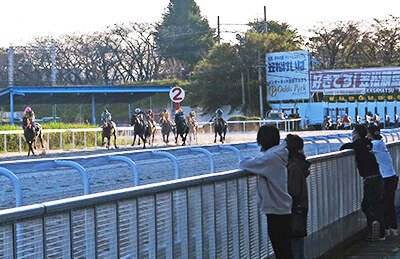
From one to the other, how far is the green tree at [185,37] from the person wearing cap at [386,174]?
9326 centimetres

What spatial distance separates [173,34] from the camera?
10750cm

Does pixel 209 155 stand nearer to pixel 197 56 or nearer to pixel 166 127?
pixel 166 127

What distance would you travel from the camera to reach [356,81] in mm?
82062

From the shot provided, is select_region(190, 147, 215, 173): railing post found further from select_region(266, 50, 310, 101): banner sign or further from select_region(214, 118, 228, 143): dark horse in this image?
select_region(266, 50, 310, 101): banner sign

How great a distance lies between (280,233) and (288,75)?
76.9m

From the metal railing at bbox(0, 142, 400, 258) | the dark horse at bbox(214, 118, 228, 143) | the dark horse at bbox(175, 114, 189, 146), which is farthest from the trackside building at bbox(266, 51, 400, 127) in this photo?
the metal railing at bbox(0, 142, 400, 258)

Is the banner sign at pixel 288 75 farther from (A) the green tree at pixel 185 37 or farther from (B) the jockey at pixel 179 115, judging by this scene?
(B) the jockey at pixel 179 115

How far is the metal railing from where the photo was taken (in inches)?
190

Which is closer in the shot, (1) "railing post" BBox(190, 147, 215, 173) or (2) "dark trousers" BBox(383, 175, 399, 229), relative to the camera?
(1) "railing post" BBox(190, 147, 215, 173)

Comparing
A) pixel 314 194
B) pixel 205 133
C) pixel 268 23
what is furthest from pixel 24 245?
pixel 268 23

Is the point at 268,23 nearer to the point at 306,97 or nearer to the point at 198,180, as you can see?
the point at 306,97

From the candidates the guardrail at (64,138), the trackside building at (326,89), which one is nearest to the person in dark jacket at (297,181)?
the guardrail at (64,138)

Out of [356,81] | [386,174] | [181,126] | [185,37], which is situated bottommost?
[386,174]

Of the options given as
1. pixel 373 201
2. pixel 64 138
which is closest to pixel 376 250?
pixel 373 201
